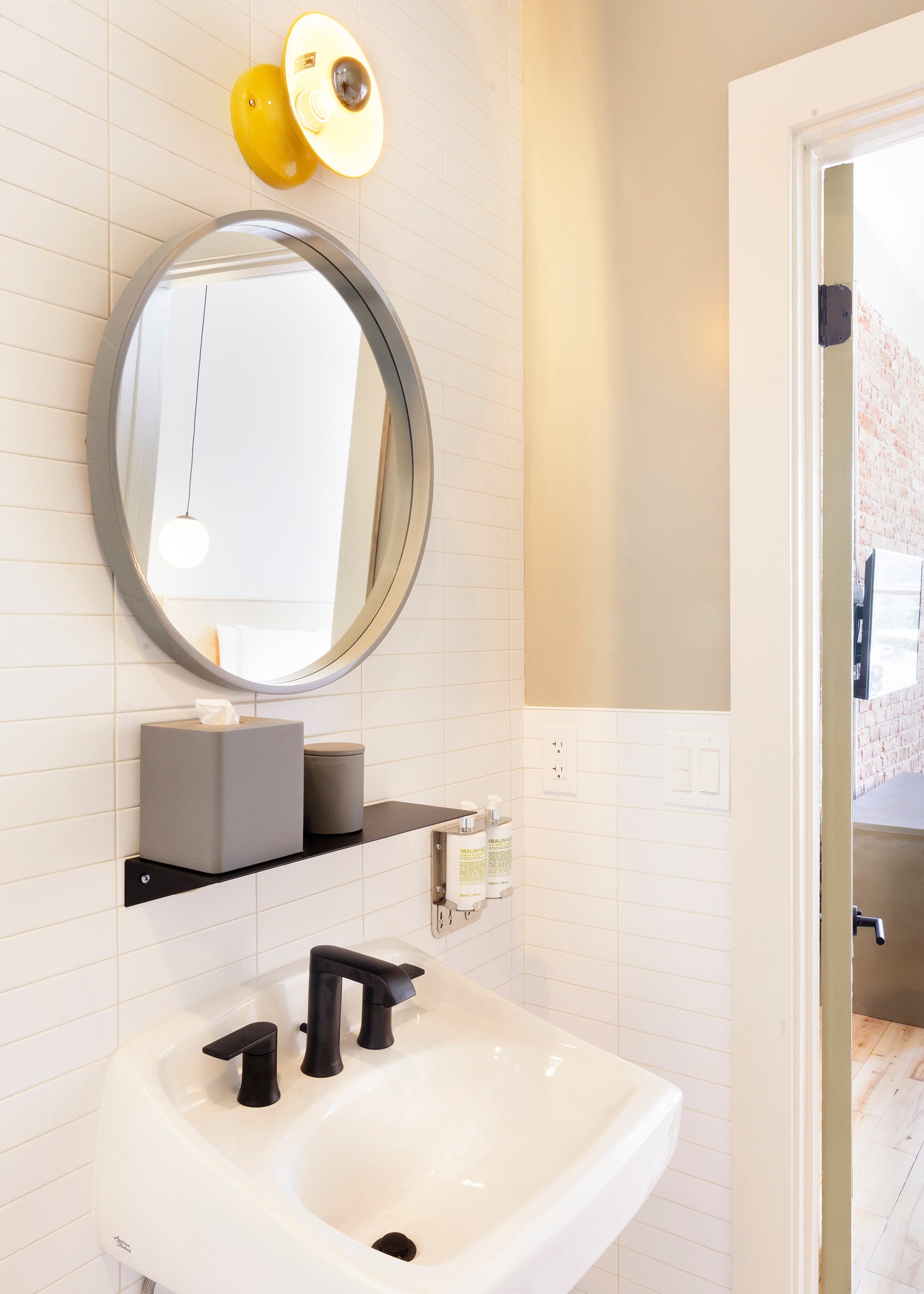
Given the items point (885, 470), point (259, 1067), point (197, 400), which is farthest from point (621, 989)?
point (197, 400)

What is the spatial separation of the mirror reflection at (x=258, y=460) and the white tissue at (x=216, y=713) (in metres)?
0.10

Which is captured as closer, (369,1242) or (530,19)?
(369,1242)

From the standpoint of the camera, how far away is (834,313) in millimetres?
1295

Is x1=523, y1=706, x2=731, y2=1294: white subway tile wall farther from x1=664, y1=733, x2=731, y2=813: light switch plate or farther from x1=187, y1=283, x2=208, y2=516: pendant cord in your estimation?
x1=187, y1=283, x2=208, y2=516: pendant cord

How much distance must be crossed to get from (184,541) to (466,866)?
640 mm

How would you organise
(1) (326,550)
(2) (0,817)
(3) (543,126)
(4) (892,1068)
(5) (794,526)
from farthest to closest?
(4) (892,1068), (3) (543,126), (5) (794,526), (1) (326,550), (2) (0,817)

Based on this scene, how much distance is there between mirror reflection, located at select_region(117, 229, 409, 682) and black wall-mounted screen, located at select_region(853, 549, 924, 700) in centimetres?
81

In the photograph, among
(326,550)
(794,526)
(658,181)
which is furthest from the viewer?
(658,181)

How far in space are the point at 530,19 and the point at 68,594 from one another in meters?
1.43

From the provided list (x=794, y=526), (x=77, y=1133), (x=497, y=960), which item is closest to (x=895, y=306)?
(x=794, y=526)

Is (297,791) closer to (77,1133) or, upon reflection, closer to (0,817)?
(0,817)

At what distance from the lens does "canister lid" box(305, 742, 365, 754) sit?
39.7 inches

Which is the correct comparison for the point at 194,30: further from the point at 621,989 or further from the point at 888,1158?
the point at 888,1158

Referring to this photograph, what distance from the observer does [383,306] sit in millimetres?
1167
